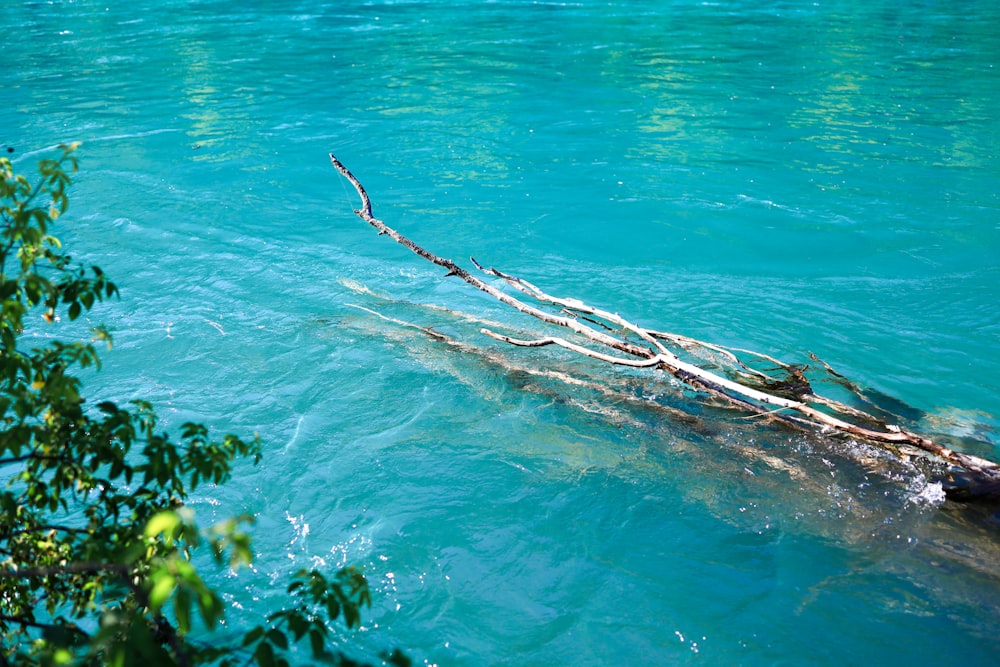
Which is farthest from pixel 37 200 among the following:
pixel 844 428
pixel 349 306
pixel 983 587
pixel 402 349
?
pixel 983 587

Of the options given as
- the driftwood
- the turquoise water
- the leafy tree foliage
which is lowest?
the turquoise water

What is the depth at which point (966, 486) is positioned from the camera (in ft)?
18.2

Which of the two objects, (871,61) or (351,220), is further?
(871,61)

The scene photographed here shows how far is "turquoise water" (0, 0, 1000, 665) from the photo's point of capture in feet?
17.4

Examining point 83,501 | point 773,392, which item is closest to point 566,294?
point 773,392

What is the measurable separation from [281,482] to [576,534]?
88.8 inches

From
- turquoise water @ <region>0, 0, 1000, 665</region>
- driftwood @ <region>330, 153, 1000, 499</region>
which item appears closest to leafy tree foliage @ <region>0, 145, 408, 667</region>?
turquoise water @ <region>0, 0, 1000, 665</region>

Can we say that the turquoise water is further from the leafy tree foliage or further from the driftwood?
the leafy tree foliage

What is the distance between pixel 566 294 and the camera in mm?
9852

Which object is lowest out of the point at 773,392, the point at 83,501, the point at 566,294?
the point at 566,294

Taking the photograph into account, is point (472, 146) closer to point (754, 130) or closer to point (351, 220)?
point (351, 220)

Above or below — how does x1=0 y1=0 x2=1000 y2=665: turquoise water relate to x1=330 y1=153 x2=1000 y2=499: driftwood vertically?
below

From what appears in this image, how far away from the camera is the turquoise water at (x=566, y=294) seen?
5301 mm

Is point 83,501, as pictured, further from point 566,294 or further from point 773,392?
point 566,294
